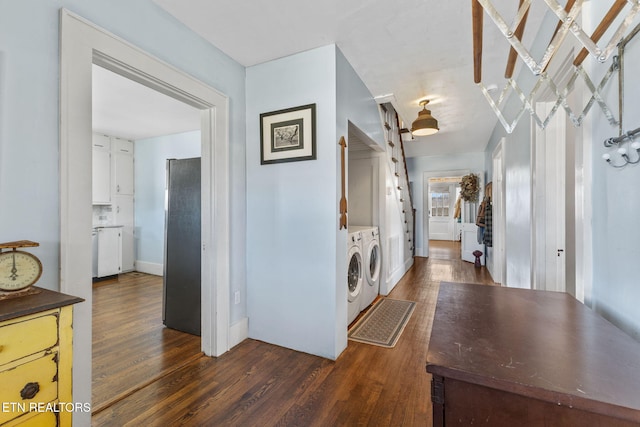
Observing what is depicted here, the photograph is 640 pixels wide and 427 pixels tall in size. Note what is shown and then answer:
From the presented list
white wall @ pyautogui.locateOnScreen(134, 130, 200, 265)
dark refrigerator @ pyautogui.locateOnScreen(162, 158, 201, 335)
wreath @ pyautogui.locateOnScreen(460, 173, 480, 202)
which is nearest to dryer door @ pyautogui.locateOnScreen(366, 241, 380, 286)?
dark refrigerator @ pyautogui.locateOnScreen(162, 158, 201, 335)

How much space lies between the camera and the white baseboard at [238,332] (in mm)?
2307

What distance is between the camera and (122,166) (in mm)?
4992

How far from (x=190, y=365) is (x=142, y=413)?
50cm

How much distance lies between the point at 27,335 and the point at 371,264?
3034mm

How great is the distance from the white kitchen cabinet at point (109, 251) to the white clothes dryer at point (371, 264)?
14.1ft

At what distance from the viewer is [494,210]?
4422 millimetres

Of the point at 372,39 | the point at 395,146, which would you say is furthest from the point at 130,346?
the point at 395,146

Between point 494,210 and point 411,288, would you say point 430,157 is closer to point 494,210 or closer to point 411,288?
point 494,210

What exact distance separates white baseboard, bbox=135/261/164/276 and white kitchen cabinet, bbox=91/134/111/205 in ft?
4.10

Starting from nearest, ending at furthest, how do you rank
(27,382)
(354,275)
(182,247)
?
(27,382), (182,247), (354,275)

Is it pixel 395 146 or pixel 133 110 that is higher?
pixel 133 110

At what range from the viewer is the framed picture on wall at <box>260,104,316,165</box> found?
2211mm

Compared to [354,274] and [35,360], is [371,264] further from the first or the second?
[35,360]

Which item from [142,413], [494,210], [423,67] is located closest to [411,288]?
[494,210]
